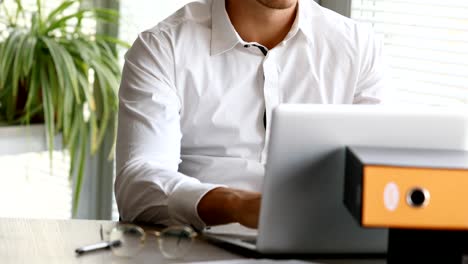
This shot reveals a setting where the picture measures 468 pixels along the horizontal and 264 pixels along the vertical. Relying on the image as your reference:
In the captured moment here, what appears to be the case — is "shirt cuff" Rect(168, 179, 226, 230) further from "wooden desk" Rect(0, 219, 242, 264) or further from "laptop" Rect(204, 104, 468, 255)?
"laptop" Rect(204, 104, 468, 255)

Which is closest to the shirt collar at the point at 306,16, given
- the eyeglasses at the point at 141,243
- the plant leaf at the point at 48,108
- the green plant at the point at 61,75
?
the eyeglasses at the point at 141,243

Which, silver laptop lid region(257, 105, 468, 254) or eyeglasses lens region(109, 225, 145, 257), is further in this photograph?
eyeglasses lens region(109, 225, 145, 257)

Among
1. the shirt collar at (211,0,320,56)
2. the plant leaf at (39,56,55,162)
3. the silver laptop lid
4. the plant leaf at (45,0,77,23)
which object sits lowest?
the plant leaf at (39,56,55,162)

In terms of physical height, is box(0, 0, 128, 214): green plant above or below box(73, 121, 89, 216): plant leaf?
above

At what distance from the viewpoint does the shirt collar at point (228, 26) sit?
2.51 m

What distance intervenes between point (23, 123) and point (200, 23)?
70.6 inches

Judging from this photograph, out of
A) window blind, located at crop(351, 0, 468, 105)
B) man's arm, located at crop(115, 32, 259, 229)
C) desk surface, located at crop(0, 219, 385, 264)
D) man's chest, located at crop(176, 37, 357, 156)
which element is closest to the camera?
A: desk surface, located at crop(0, 219, 385, 264)

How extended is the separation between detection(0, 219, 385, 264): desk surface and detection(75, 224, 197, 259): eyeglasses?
0.05 ft

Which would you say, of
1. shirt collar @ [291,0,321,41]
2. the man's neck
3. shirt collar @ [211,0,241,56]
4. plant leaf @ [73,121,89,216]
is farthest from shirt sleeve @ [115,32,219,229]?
plant leaf @ [73,121,89,216]

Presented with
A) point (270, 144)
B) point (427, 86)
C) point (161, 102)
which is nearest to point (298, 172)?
point (270, 144)

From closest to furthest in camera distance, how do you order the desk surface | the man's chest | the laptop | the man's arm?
the laptop
the desk surface
the man's arm
the man's chest

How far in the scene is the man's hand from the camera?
184cm

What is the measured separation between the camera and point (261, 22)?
258 cm

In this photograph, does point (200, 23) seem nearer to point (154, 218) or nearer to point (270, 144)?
point (154, 218)
